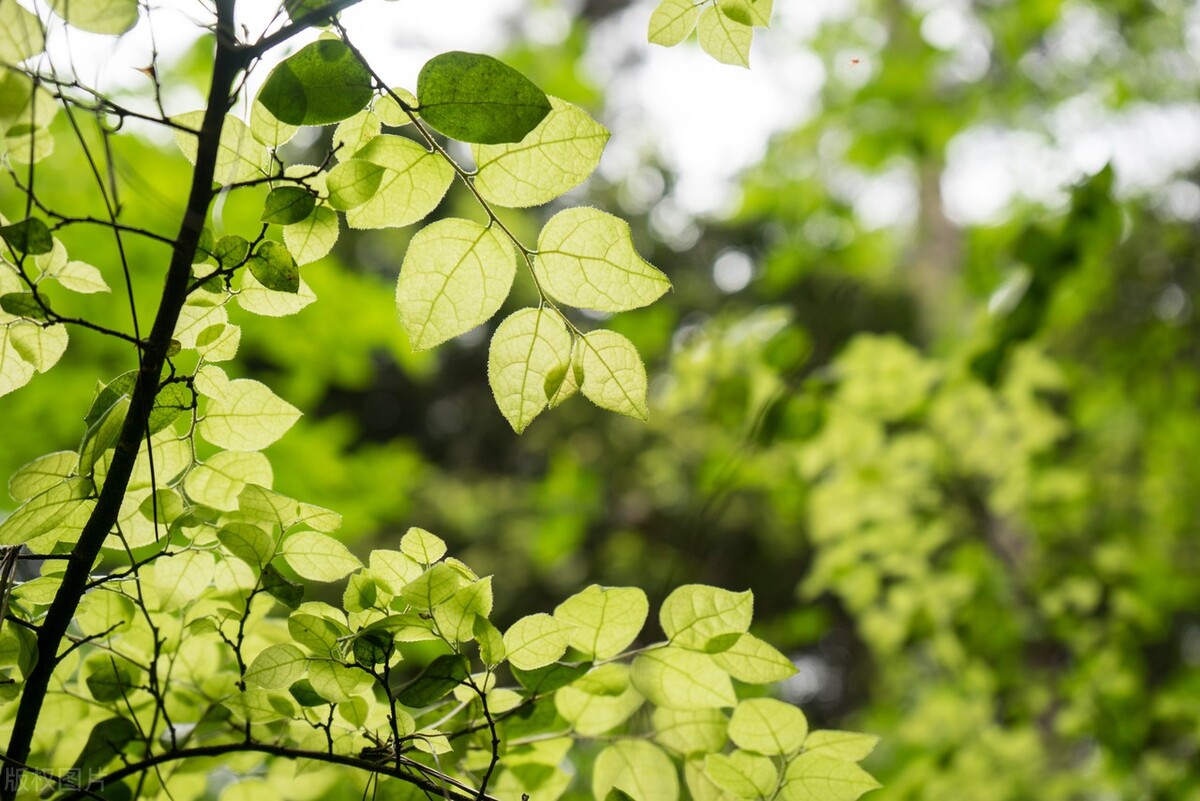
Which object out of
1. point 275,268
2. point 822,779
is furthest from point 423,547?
point 822,779

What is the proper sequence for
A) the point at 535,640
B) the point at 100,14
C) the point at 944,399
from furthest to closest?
the point at 944,399
the point at 535,640
the point at 100,14

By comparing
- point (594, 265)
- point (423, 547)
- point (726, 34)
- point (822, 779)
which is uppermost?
point (726, 34)

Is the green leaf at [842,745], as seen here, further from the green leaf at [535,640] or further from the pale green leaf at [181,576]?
the pale green leaf at [181,576]

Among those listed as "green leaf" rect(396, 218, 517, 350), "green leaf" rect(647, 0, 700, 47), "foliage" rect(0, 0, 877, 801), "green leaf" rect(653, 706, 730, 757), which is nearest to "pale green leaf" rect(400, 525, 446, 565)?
"foliage" rect(0, 0, 877, 801)

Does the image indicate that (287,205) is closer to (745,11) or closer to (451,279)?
(451,279)

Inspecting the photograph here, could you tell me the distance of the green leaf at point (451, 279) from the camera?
46 cm

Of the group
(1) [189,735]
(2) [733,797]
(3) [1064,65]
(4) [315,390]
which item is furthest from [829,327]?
(3) [1064,65]

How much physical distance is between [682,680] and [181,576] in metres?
0.34

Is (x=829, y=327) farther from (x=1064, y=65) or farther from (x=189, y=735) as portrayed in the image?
(x=1064, y=65)

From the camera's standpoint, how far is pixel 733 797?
0.56 meters

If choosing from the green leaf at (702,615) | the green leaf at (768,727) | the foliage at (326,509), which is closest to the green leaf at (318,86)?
the foliage at (326,509)

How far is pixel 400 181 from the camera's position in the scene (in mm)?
464

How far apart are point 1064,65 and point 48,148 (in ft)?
14.9

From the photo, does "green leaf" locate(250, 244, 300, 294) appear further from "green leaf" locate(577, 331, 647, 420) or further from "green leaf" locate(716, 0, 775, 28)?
"green leaf" locate(716, 0, 775, 28)
